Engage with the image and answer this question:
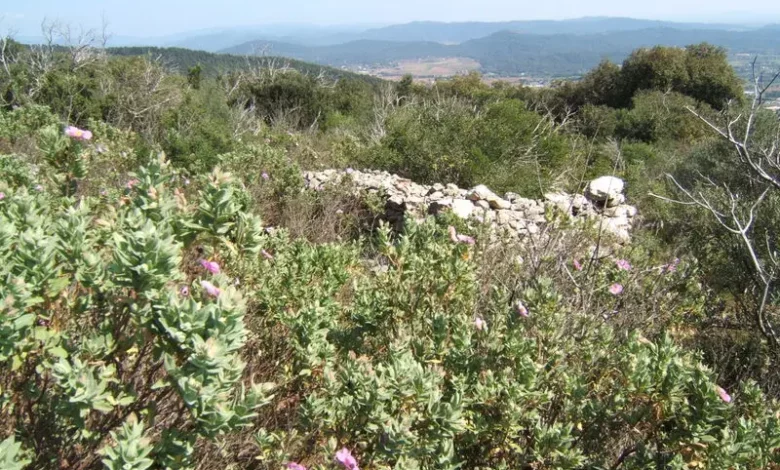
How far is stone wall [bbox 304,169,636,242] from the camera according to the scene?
633cm

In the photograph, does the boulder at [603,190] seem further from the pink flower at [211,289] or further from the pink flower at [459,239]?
the pink flower at [211,289]

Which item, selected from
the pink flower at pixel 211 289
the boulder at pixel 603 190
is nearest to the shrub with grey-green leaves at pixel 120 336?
the pink flower at pixel 211 289

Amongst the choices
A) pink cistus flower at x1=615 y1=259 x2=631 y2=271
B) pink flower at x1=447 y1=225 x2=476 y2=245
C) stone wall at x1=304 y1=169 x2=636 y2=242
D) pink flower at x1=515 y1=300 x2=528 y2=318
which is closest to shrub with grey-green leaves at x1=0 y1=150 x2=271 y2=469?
pink flower at x1=515 y1=300 x2=528 y2=318

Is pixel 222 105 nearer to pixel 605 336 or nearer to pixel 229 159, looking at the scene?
pixel 229 159

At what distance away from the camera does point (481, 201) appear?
6.84 metres

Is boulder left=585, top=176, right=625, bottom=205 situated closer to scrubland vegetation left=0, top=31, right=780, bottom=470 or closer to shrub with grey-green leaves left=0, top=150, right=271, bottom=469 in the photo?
scrubland vegetation left=0, top=31, right=780, bottom=470

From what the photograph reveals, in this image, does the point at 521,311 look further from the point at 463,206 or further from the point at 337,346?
the point at 463,206

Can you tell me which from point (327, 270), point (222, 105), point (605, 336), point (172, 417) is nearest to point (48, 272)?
point (172, 417)

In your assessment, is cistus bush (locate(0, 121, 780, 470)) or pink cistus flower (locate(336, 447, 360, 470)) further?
pink cistus flower (locate(336, 447, 360, 470))

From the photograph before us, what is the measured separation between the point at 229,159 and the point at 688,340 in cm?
537

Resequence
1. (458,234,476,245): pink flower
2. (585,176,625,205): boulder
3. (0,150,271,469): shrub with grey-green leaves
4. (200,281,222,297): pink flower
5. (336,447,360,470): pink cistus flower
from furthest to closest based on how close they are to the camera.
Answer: (585,176,625,205): boulder < (458,234,476,245): pink flower < (336,447,360,470): pink cistus flower < (200,281,222,297): pink flower < (0,150,271,469): shrub with grey-green leaves

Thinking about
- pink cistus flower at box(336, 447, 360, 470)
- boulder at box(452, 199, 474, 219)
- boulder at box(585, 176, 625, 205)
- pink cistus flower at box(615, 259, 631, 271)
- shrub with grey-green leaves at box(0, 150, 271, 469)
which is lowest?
boulder at box(585, 176, 625, 205)

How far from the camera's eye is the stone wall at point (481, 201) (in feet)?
20.8

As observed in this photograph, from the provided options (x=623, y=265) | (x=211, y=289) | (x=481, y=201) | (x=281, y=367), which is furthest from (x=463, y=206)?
(x=211, y=289)
